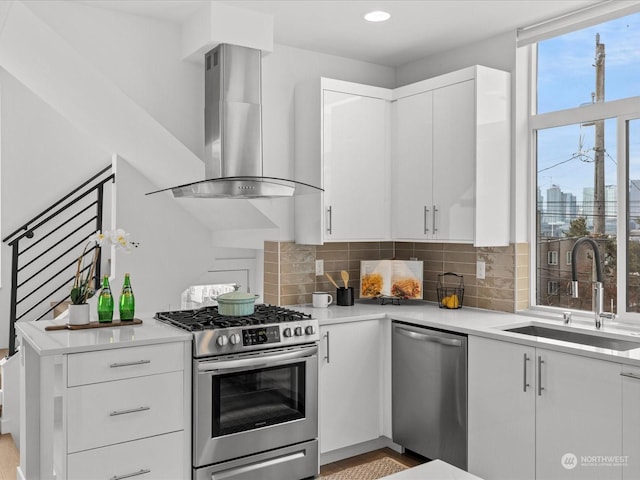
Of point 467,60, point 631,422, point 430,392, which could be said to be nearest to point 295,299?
point 430,392

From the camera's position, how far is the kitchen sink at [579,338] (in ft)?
8.90

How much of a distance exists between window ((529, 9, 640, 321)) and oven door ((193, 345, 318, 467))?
1.59 meters

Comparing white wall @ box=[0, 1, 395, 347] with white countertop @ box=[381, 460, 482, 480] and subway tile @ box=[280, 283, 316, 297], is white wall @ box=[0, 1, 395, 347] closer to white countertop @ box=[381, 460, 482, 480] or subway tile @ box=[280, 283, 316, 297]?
subway tile @ box=[280, 283, 316, 297]

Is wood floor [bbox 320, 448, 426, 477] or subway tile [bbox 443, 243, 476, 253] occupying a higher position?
subway tile [bbox 443, 243, 476, 253]

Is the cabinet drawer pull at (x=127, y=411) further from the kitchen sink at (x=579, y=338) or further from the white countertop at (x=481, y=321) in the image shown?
the kitchen sink at (x=579, y=338)

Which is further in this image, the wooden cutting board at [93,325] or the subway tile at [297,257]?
the subway tile at [297,257]

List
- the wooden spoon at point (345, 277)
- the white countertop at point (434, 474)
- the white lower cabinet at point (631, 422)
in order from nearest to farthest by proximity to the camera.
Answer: the white countertop at point (434, 474) → the white lower cabinet at point (631, 422) → the wooden spoon at point (345, 277)

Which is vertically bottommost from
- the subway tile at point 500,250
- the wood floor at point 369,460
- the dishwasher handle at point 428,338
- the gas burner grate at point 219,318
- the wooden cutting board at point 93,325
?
the wood floor at point 369,460

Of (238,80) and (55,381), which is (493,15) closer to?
(238,80)

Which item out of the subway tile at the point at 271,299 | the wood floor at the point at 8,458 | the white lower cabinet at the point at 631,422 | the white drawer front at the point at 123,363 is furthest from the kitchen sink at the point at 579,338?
the wood floor at the point at 8,458

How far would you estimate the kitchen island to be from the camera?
2400 mm

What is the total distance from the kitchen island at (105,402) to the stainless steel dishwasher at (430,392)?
4.29 ft

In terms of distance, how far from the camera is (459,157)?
3.40 metres

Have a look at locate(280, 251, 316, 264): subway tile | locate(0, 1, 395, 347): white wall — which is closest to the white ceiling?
locate(0, 1, 395, 347): white wall
